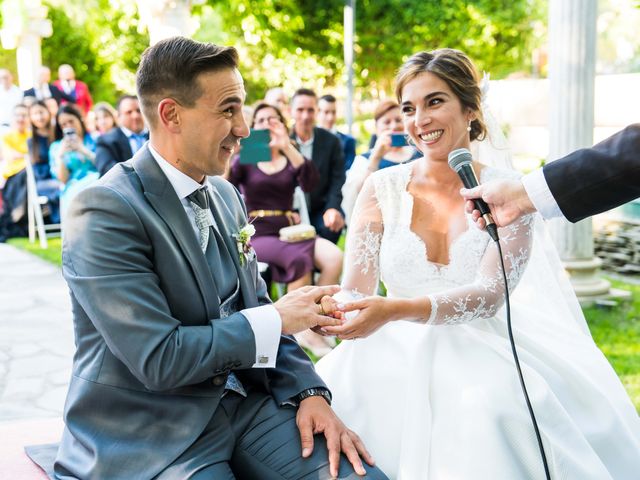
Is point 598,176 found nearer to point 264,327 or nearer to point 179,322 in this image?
point 264,327

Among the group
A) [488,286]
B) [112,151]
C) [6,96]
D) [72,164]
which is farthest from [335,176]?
[6,96]

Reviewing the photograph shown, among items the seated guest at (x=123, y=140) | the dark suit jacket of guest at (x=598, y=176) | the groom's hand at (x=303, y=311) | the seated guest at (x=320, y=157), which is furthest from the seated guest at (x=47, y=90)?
the dark suit jacket of guest at (x=598, y=176)

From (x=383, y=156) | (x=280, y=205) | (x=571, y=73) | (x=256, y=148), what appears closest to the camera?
(x=256, y=148)

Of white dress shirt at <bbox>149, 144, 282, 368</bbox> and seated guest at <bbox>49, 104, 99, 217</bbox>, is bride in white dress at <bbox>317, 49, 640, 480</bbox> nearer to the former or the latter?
white dress shirt at <bbox>149, 144, 282, 368</bbox>

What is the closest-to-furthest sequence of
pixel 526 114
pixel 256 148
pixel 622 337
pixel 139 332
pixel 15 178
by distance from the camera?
pixel 139 332, pixel 622 337, pixel 256 148, pixel 15 178, pixel 526 114

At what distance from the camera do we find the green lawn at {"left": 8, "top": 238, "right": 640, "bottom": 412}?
191 inches

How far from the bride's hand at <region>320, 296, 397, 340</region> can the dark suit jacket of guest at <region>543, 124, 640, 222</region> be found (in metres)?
0.70

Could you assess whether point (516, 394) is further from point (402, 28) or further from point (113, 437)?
point (402, 28)

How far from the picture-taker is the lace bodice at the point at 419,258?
3.03 metres

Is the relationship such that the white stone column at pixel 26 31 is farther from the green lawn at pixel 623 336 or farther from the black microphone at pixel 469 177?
the black microphone at pixel 469 177

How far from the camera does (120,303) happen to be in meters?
2.20

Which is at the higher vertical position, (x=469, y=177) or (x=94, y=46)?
(x=94, y=46)

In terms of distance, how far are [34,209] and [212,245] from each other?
8.75 meters

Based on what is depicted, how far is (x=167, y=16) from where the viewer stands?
352 inches
